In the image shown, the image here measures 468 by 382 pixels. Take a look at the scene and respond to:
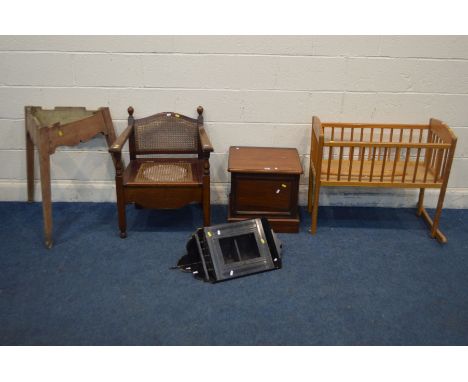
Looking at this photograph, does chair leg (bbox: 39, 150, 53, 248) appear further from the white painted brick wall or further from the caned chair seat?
the white painted brick wall

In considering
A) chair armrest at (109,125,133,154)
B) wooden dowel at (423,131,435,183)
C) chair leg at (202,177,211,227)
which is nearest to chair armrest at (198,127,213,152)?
chair leg at (202,177,211,227)

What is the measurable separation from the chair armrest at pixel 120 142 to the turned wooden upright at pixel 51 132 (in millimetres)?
210

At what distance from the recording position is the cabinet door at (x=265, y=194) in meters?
2.77

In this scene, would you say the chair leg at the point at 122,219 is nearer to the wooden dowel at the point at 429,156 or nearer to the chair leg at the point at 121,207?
the chair leg at the point at 121,207

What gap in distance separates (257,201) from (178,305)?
895 mm

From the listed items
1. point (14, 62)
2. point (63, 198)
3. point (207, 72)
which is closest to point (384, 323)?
point (207, 72)

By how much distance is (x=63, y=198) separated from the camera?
3344 mm

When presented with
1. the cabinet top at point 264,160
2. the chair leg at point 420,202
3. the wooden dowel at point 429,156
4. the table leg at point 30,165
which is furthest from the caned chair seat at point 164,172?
the chair leg at point 420,202

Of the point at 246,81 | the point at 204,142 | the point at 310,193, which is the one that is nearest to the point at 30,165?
the point at 204,142

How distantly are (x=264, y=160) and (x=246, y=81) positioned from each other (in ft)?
1.82

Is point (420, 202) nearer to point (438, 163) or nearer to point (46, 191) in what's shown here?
point (438, 163)

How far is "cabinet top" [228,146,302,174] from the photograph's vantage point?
274 cm

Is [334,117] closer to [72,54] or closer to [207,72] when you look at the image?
[207,72]

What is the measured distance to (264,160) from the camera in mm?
2891
